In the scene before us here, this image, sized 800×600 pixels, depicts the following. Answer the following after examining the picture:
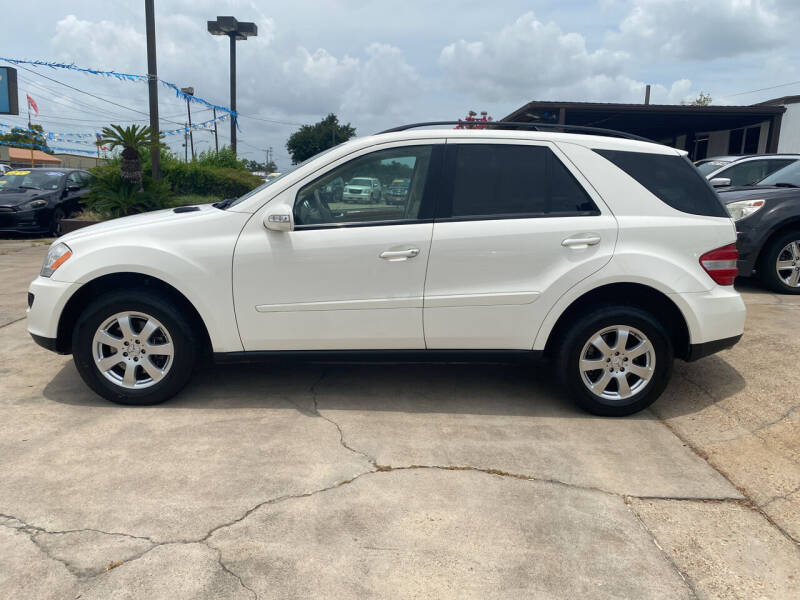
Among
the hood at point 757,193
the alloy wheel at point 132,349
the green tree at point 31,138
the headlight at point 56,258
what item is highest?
the green tree at point 31,138

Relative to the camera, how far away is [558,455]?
3.48m

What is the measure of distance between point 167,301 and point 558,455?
8.33 ft

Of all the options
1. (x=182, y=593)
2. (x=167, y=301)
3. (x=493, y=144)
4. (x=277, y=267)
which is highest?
(x=493, y=144)

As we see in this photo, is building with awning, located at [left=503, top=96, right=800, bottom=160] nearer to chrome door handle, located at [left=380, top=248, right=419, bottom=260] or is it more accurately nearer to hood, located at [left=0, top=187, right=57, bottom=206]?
hood, located at [left=0, top=187, right=57, bottom=206]

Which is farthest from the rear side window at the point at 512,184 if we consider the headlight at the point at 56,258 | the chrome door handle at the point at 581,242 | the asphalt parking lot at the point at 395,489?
the headlight at the point at 56,258

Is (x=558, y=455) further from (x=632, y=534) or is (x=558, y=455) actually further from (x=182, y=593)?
(x=182, y=593)

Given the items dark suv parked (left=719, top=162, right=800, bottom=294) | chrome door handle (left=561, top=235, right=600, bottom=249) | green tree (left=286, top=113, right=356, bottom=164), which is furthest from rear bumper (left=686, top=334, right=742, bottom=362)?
green tree (left=286, top=113, right=356, bottom=164)

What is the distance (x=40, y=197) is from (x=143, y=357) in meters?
11.2

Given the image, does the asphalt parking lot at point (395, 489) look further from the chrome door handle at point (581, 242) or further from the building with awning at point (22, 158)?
the building with awning at point (22, 158)

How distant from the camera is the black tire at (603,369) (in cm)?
385

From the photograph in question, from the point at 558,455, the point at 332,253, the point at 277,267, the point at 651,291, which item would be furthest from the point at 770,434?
the point at 277,267

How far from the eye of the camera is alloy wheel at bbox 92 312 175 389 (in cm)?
388

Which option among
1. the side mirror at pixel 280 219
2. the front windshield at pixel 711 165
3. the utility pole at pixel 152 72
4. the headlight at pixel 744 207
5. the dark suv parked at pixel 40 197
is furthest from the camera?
the utility pole at pixel 152 72

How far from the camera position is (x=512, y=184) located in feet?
12.8
